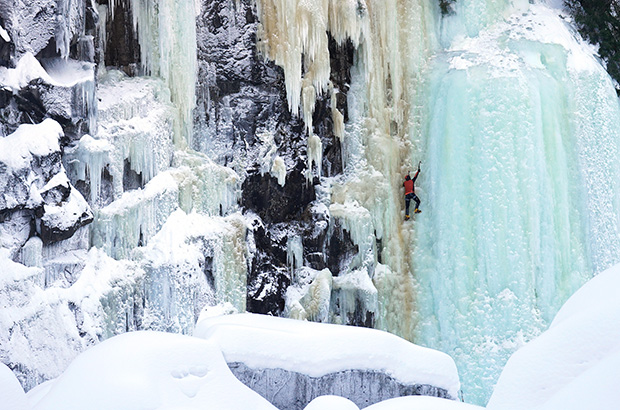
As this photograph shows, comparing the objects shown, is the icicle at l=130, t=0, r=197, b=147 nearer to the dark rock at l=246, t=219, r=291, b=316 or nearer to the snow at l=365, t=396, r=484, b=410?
the dark rock at l=246, t=219, r=291, b=316

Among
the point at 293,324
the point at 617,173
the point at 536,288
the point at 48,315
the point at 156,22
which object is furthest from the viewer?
the point at 617,173

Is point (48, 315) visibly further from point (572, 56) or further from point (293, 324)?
point (572, 56)

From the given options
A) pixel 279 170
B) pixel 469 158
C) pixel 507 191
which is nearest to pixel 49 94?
pixel 279 170

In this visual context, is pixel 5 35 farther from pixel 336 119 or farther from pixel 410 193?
pixel 410 193

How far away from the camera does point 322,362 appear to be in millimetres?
7523

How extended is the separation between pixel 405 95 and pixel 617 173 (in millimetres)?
3728

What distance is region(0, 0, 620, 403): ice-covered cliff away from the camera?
35.4 feet

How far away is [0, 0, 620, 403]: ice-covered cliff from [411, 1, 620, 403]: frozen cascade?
3 centimetres

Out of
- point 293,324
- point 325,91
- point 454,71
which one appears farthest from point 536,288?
point 293,324

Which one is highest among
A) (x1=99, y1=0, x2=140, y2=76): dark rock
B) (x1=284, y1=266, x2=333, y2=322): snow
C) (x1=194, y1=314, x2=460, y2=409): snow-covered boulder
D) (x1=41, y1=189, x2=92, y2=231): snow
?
(x1=99, y1=0, x2=140, y2=76): dark rock

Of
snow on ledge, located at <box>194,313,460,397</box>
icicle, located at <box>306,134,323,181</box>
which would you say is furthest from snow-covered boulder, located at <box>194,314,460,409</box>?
icicle, located at <box>306,134,323,181</box>

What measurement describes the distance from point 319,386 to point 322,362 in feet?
0.77

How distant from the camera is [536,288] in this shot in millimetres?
12352

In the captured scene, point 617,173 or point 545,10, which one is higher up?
point 545,10
